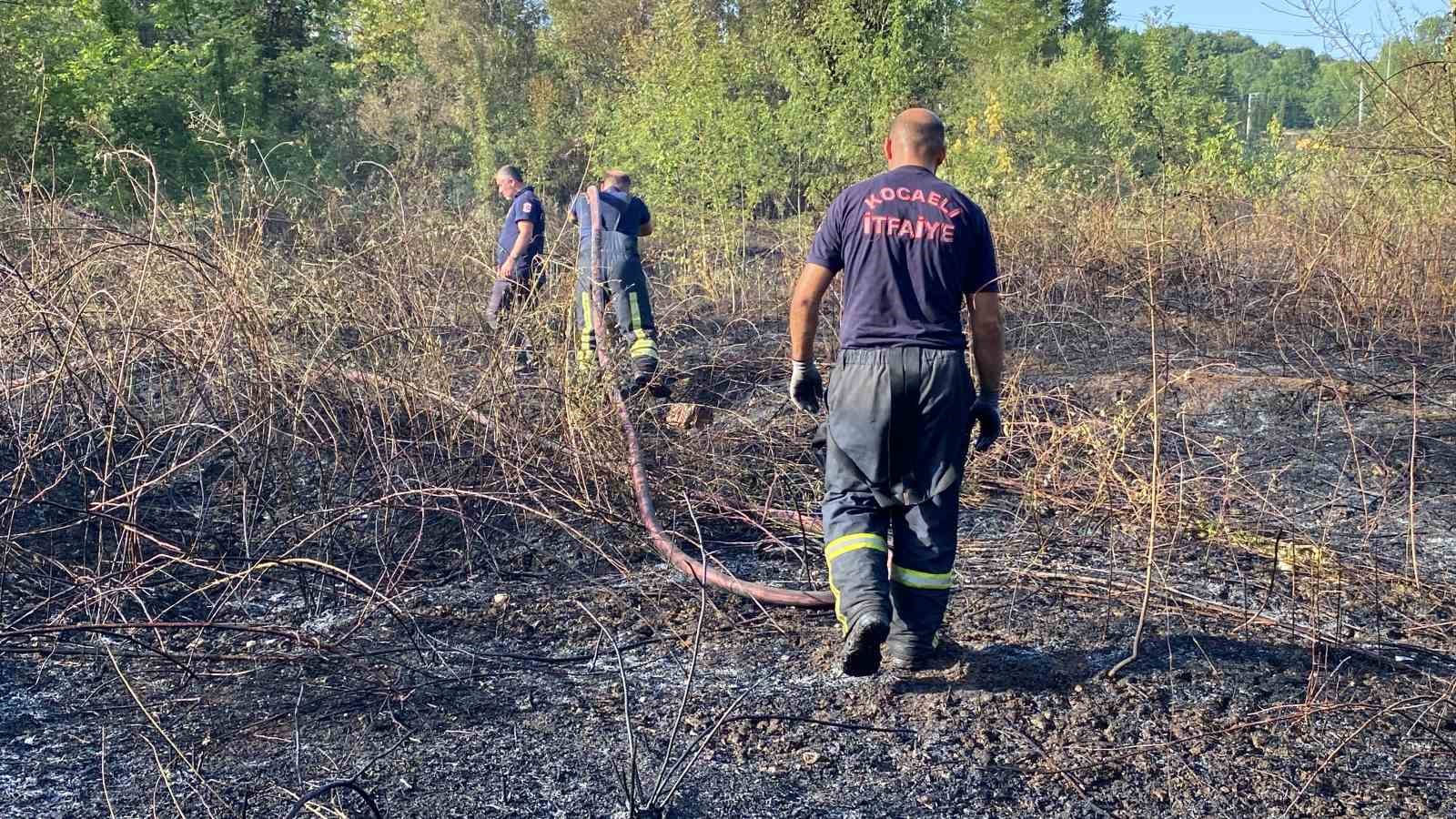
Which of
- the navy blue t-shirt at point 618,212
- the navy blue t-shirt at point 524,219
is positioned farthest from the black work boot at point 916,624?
the navy blue t-shirt at point 524,219

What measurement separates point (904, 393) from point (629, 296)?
4.58 meters

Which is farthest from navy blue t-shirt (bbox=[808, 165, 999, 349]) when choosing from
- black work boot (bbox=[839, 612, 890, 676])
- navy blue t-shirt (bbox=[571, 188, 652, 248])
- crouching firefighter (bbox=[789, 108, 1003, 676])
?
navy blue t-shirt (bbox=[571, 188, 652, 248])

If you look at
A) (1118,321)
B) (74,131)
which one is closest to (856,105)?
(1118,321)

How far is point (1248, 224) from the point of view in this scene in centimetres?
1090

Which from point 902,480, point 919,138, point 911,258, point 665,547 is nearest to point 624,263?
point 665,547

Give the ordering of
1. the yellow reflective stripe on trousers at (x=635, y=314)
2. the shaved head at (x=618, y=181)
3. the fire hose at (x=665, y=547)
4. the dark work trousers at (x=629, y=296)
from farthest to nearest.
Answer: the shaved head at (x=618, y=181)
the yellow reflective stripe on trousers at (x=635, y=314)
the dark work trousers at (x=629, y=296)
the fire hose at (x=665, y=547)

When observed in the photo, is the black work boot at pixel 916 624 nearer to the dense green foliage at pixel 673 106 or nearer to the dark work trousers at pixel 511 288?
the dense green foliage at pixel 673 106

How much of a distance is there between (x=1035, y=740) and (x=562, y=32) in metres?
28.9

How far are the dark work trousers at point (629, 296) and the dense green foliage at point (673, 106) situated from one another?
2381mm

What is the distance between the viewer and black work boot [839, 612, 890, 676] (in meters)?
3.52

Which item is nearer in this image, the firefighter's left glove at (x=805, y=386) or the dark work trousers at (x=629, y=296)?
the firefighter's left glove at (x=805, y=386)

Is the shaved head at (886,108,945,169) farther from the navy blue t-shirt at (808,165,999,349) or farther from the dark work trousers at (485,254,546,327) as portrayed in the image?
the dark work trousers at (485,254,546,327)

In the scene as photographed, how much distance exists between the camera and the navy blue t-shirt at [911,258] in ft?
12.1

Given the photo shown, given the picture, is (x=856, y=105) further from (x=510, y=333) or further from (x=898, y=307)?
(x=898, y=307)
